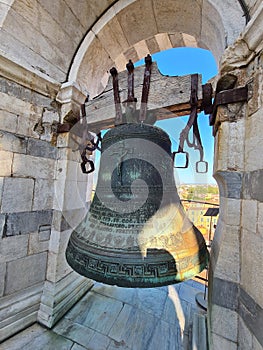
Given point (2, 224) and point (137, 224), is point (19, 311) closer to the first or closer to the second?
point (2, 224)

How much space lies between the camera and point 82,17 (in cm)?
155

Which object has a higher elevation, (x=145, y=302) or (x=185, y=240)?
(x=185, y=240)

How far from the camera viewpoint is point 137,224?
771 mm

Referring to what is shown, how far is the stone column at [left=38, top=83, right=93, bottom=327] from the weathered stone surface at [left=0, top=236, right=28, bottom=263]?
235mm

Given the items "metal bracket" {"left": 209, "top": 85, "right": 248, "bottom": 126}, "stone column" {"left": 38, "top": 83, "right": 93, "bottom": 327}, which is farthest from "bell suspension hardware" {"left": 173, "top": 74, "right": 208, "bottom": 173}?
"stone column" {"left": 38, "top": 83, "right": 93, "bottom": 327}

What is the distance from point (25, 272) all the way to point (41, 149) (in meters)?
1.09

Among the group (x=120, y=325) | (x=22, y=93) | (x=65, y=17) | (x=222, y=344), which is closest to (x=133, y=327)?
(x=120, y=325)

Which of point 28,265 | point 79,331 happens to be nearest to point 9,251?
point 28,265

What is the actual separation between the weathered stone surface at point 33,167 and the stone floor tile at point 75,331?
1.33m

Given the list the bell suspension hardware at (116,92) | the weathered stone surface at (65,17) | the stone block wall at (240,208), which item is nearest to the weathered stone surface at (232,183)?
the stone block wall at (240,208)

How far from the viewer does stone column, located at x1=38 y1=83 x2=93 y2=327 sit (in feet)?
5.09

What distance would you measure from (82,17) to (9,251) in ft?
6.97

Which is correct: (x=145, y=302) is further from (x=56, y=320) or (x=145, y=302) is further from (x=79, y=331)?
(x=56, y=320)

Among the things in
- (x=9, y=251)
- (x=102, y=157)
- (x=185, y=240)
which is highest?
(x=102, y=157)
